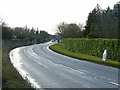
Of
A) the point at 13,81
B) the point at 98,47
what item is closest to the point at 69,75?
the point at 13,81

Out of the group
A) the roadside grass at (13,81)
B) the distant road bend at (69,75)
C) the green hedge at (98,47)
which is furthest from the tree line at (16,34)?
the roadside grass at (13,81)

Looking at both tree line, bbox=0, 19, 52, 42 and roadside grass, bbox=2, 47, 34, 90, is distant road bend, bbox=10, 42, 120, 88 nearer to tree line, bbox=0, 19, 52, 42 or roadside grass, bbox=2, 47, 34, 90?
roadside grass, bbox=2, 47, 34, 90

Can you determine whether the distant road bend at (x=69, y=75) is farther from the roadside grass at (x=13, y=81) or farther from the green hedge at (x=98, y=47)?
the green hedge at (x=98, y=47)

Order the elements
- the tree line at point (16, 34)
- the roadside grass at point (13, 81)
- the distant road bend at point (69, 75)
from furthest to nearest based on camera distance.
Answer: the tree line at point (16, 34) → the distant road bend at point (69, 75) → the roadside grass at point (13, 81)

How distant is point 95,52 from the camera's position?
39.7 metres

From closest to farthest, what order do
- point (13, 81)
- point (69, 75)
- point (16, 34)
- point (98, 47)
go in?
point (13, 81), point (69, 75), point (98, 47), point (16, 34)

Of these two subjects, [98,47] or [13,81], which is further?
[98,47]

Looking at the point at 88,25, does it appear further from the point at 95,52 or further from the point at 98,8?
the point at 95,52

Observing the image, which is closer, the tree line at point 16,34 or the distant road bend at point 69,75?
the distant road bend at point 69,75

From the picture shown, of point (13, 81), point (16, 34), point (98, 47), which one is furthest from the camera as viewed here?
point (16, 34)

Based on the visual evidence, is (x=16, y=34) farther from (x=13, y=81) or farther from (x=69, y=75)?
(x=13, y=81)

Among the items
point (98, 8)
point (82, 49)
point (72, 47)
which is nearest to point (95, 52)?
point (82, 49)

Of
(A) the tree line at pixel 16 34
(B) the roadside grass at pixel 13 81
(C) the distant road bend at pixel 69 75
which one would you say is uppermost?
(B) the roadside grass at pixel 13 81

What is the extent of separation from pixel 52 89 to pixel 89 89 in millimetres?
1438
